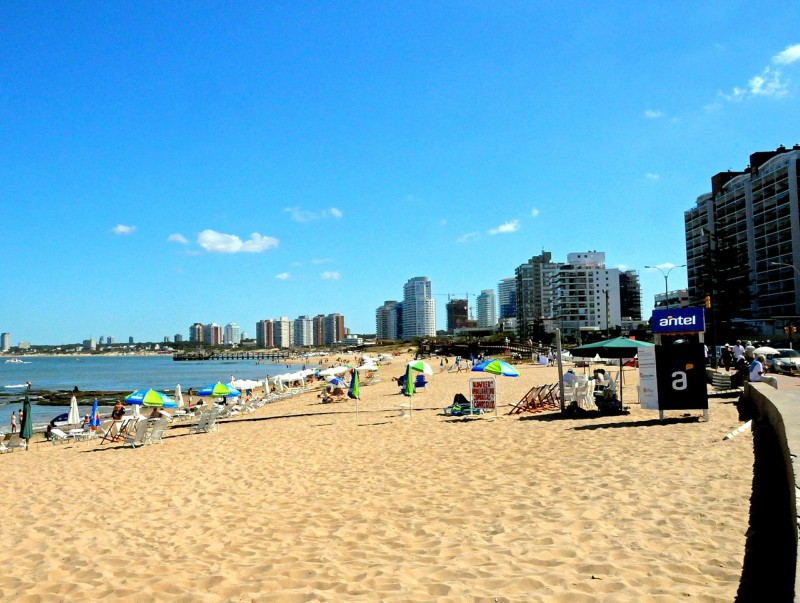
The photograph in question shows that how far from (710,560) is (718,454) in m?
4.54

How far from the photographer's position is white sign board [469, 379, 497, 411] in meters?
16.4

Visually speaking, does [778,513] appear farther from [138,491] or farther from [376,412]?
[376,412]

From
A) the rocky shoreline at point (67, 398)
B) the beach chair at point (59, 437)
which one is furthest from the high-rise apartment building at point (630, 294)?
the beach chair at point (59, 437)

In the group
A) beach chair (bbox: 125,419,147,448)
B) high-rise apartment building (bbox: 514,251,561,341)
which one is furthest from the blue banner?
high-rise apartment building (bbox: 514,251,561,341)

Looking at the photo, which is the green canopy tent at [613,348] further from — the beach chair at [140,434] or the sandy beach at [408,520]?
the beach chair at [140,434]

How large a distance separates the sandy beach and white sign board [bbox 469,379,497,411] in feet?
10.2

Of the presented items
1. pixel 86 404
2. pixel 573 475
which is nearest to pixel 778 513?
pixel 573 475

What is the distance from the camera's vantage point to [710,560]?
4.82m

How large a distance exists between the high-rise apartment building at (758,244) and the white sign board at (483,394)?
2158 inches

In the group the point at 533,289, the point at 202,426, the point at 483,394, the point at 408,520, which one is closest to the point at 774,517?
the point at 408,520

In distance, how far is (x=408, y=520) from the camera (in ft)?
22.7

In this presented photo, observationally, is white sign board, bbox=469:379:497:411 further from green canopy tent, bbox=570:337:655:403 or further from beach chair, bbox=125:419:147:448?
beach chair, bbox=125:419:147:448

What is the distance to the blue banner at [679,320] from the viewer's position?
570 inches

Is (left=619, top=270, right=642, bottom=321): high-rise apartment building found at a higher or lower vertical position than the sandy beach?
higher
